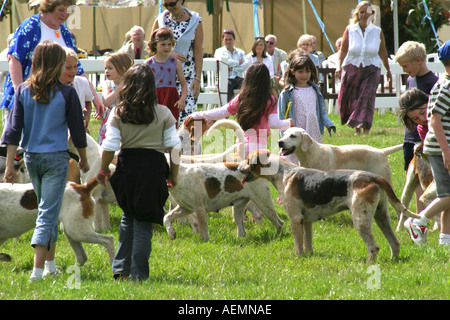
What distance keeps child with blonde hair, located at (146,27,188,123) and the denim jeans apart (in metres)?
2.88

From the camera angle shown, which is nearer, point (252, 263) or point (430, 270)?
point (430, 270)

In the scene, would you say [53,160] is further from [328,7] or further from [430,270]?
[328,7]

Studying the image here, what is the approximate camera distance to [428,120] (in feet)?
19.6

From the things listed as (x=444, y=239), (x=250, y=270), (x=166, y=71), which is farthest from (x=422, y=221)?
(x=166, y=71)

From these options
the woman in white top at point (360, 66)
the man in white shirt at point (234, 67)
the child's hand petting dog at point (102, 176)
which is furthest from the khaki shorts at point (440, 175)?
the man in white shirt at point (234, 67)

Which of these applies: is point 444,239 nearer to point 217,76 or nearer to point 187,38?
point 187,38

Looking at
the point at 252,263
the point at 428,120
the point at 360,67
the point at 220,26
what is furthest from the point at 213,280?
the point at 220,26

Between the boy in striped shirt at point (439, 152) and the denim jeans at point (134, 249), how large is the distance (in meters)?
2.62

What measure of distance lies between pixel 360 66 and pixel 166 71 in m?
5.86

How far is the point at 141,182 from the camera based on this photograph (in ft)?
16.3

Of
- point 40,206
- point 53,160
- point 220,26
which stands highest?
point 220,26

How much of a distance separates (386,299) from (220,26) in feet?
60.1

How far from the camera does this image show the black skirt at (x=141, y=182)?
4980mm
